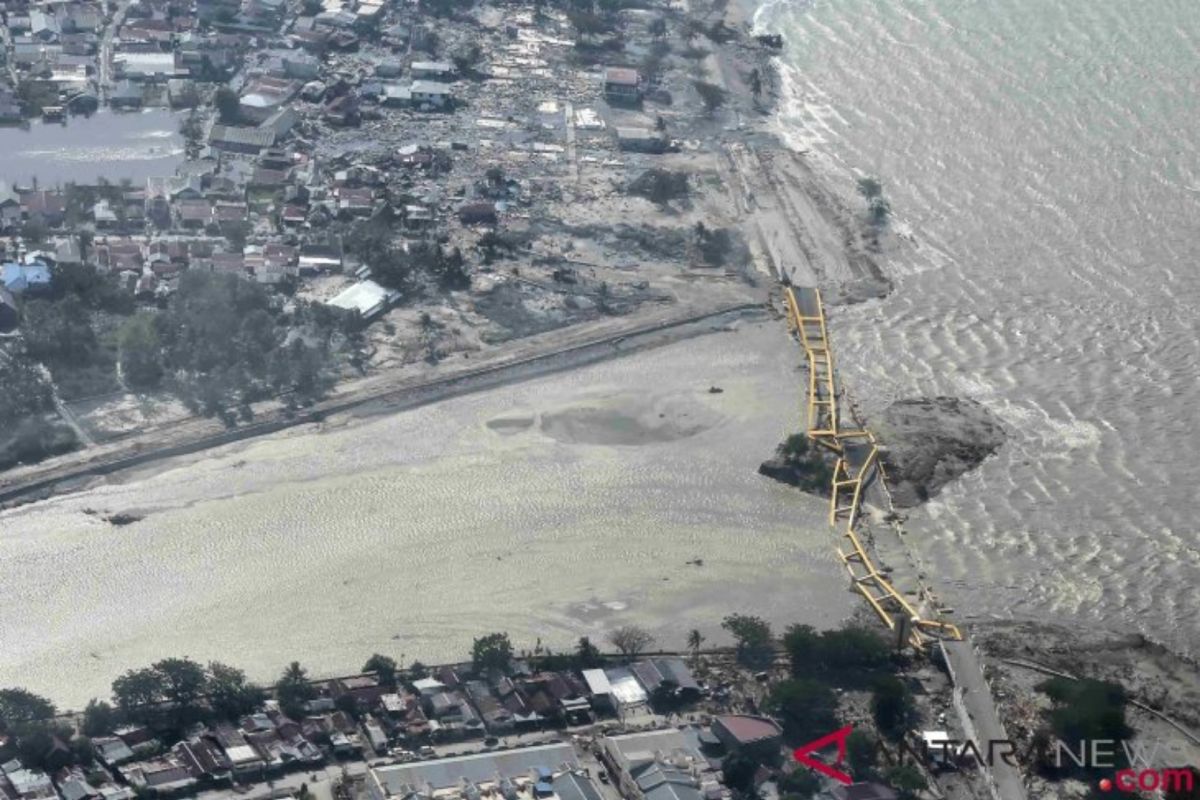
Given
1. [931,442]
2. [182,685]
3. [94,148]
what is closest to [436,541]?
[182,685]

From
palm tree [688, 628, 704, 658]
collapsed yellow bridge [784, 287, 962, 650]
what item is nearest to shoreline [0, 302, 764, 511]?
collapsed yellow bridge [784, 287, 962, 650]

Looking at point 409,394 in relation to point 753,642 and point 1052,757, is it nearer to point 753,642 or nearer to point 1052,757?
point 753,642

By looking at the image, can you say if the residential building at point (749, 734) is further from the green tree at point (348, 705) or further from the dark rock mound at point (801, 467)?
the dark rock mound at point (801, 467)

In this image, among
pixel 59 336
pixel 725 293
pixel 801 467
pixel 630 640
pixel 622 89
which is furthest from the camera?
pixel 622 89

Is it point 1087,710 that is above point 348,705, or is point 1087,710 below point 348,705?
above

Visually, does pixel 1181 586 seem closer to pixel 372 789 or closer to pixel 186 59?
pixel 372 789

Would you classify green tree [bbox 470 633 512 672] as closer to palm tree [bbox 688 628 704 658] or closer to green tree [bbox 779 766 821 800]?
palm tree [bbox 688 628 704 658]
